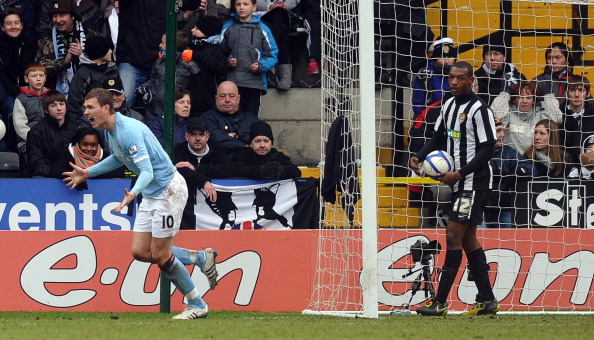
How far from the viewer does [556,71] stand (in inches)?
516

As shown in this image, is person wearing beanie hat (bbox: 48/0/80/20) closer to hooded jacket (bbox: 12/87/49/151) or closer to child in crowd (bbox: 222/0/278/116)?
hooded jacket (bbox: 12/87/49/151)

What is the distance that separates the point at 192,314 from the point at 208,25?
5.36m

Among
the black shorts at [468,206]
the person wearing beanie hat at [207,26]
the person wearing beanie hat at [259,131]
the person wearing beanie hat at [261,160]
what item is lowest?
the black shorts at [468,206]

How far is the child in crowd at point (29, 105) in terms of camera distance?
13.1 metres

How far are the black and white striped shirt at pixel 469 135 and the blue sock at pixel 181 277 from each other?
2.51 m

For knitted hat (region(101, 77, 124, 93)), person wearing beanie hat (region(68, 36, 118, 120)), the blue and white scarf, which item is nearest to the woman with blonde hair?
knitted hat (region(101, 77, 124, 93))

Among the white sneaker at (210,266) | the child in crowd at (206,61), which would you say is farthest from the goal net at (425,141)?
the child in crowd at (206,61)

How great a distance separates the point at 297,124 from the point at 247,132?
1.49 meters

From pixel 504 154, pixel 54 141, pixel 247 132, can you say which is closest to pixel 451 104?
pixel 504 154

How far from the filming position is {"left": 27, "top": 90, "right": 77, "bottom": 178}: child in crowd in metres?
12.5

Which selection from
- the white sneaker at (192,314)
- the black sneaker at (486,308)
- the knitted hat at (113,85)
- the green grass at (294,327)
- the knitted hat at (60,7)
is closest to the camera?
the green grass at (294,327)

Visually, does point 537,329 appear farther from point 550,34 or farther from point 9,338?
point 550,34

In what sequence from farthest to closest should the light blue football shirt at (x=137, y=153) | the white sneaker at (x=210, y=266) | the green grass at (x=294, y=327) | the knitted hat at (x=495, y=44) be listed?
the knitted hat at (x=495, y=44), the white sneaker at (x=210, y=266), the light blue football shirt at (x=137, y=153), the green grass at (x=294, y=327)

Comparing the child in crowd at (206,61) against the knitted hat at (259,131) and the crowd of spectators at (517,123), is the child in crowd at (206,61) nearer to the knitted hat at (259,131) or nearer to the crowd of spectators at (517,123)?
the knitted hat at (259,131)
